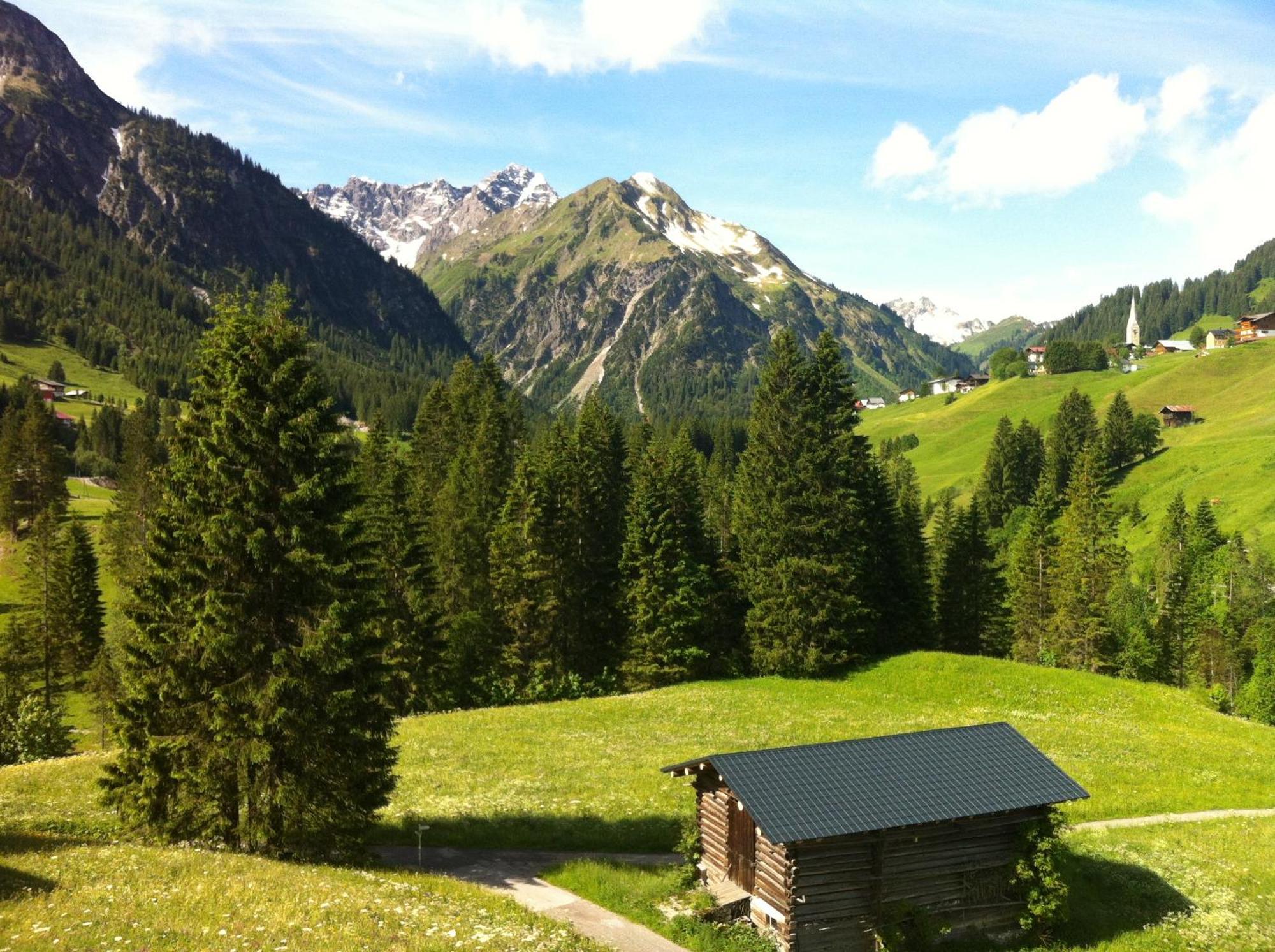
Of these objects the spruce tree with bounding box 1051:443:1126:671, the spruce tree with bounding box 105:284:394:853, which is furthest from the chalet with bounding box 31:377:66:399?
the spruce tree with bounding box 1051:443:1126:671

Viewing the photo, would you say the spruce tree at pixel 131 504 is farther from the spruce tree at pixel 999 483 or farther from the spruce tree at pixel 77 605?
the spruce tree at pixel 999 483

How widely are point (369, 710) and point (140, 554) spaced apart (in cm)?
845

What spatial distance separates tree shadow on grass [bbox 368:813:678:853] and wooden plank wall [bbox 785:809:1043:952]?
772 centimetres

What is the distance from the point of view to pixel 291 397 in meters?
23.4

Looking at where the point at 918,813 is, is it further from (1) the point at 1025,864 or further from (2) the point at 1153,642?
(2) the point at 1153,642

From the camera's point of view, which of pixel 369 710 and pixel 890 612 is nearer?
pixel 369 710

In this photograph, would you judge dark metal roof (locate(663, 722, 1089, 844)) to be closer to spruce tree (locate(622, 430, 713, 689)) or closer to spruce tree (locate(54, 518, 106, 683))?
spruce tree (locate(622, 430, 713, 689))

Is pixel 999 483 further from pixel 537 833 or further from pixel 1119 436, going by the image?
pixel 537 833

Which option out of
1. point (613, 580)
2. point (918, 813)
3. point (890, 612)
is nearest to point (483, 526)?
point (613, 580)

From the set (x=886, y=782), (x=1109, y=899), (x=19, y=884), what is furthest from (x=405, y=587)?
(x=1109, y=899)

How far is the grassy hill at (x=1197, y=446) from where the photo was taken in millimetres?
110188

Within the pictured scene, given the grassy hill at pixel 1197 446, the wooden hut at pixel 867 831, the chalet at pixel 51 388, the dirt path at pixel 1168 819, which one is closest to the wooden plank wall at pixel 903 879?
the wooden hut at pixel 867 831

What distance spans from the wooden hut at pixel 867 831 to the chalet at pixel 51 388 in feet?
604

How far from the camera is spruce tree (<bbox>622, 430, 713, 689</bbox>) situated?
2180 inches
